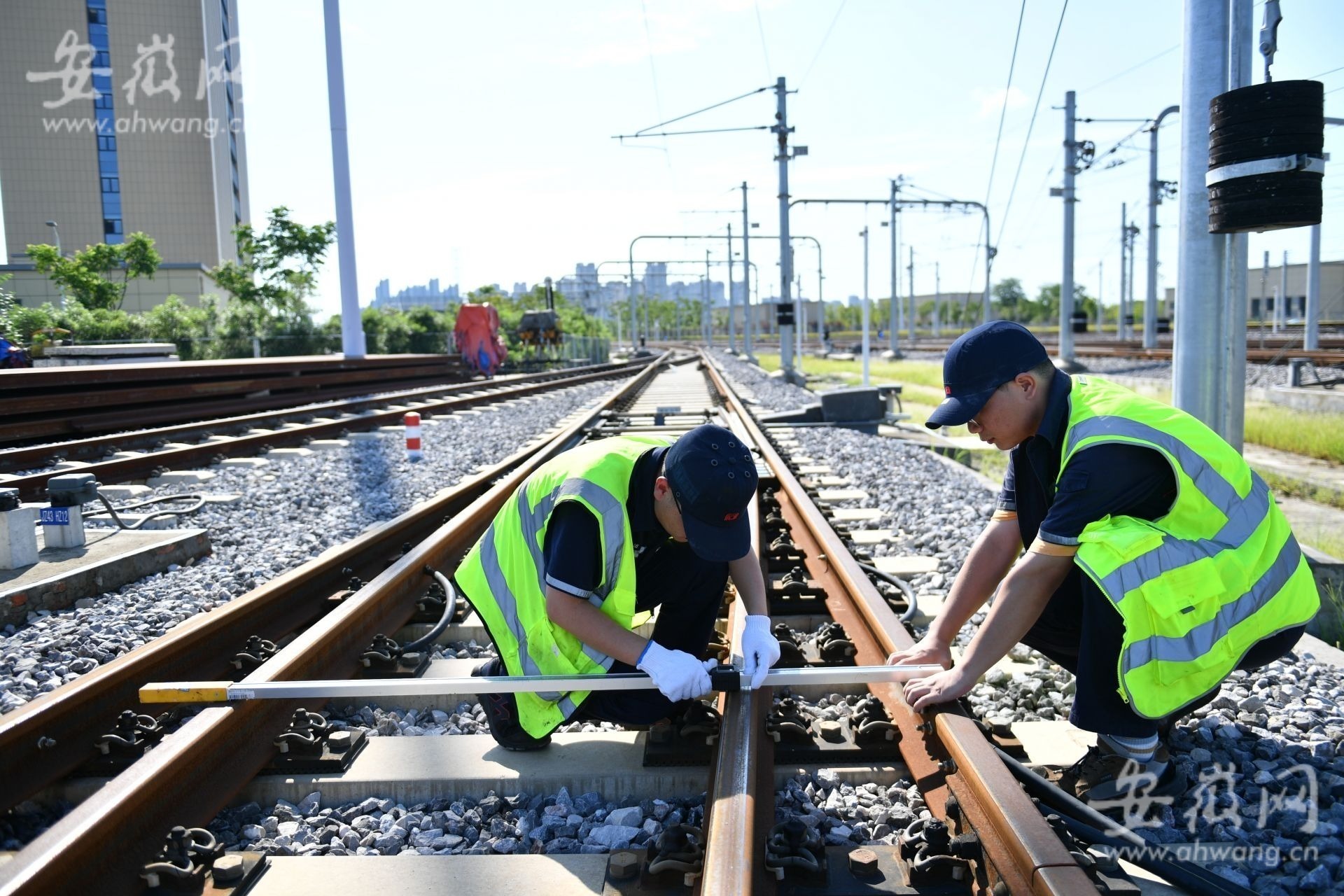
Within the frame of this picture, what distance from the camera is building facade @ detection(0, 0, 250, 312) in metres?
60.1

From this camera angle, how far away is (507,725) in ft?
9.18

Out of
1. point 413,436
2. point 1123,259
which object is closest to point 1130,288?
point 1123,259

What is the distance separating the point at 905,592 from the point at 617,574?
5.68 feet

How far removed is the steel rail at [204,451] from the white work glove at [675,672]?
220 inches

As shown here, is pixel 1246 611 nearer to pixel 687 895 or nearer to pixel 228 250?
pixel 687 895

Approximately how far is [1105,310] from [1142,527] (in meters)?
122

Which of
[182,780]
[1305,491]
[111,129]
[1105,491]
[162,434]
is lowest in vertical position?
[1305,491]

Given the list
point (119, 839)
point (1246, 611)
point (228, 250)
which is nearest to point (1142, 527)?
point (1246, 611)

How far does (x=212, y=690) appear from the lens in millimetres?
2807

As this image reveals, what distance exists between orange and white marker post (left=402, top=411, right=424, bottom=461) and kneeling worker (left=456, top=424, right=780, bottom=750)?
6.23 meters

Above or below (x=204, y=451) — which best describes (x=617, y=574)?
above

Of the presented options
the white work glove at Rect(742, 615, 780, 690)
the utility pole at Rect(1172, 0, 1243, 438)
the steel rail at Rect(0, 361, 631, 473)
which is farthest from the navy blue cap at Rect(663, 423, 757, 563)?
the steel rail at Rect(0, 361, 631, 473)

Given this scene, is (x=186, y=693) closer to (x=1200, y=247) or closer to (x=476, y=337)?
(x=1200, y=247)

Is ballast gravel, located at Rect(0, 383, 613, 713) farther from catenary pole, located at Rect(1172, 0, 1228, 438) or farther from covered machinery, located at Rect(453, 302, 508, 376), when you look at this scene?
covered machinery, located at Rect(453, 302, 508, 376)
